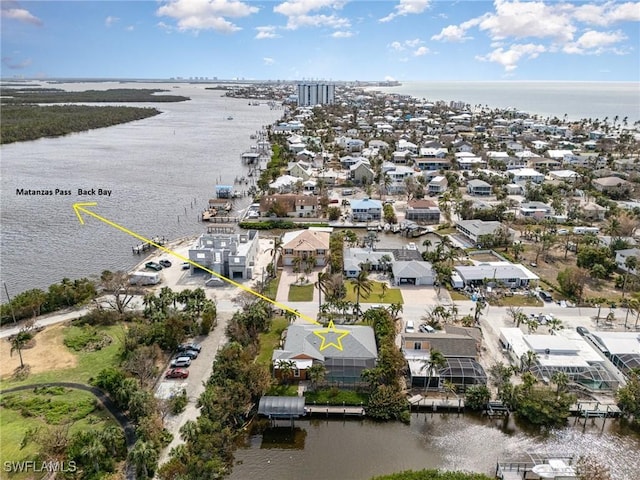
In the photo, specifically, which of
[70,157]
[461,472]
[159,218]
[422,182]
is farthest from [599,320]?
[70,157]

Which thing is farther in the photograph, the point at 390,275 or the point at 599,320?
the point at 390,275

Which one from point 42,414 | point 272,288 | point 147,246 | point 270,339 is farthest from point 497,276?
point 147,246

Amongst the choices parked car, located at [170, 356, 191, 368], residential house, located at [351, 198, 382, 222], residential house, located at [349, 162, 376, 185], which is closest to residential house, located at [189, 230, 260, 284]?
parked car, located at [170, 356, 191, 368]

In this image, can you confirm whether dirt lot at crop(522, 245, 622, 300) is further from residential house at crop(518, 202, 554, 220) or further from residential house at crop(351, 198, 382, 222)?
residential house at crop(351, 198, 382, 222)

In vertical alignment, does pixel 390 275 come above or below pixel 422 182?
below

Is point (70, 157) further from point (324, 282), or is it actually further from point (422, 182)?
point (324, 282)

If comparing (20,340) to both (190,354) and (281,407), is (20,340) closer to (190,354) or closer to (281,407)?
(190,354)

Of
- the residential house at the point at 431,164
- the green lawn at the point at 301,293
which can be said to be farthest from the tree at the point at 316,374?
the residential house at the point at 431,164

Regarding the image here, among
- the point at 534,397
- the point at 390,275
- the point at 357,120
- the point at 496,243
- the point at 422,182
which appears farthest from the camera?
the point at 357,120
